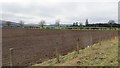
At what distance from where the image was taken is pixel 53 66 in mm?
9383

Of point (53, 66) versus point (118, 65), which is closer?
point (118, 65)

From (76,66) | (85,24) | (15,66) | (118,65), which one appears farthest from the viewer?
(85,24)

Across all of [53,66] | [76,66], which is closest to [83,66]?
[76,66]

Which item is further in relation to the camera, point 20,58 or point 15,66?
point 20,58

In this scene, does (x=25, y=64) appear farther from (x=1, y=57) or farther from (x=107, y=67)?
(x=107, y=67)

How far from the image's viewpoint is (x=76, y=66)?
9023 mm

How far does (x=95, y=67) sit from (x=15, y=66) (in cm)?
365

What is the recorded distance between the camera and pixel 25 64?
11680 millimetres

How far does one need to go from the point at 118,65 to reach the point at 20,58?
612 cm

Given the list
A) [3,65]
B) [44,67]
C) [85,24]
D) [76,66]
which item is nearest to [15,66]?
[3,65]

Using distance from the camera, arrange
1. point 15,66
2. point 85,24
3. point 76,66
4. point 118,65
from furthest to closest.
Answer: point 85,24 → point 15,66 → point 76,66 → point 118,65

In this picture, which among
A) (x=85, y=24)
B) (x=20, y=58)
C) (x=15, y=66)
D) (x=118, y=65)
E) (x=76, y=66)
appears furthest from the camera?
(x=85, y=24)

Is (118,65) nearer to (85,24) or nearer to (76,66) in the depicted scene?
(76,66)

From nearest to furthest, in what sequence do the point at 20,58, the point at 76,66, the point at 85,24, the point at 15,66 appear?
the point at 76,66 → the point at 15,66 → the point at 20,58 → the point at 85,24
